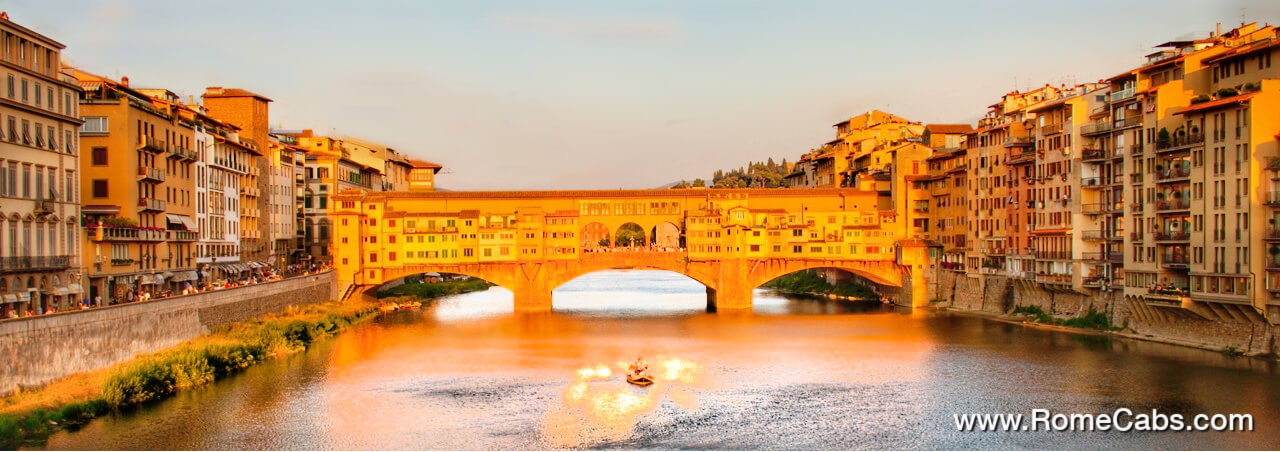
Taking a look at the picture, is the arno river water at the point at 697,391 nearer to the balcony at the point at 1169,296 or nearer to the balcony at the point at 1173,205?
the balcony at the point at 1169,296

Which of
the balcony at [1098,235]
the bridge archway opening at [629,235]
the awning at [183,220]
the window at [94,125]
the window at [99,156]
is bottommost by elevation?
the bridge archway opening at [629,235]

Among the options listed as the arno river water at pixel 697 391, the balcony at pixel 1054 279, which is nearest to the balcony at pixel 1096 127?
the balcony at pixel 1054 279

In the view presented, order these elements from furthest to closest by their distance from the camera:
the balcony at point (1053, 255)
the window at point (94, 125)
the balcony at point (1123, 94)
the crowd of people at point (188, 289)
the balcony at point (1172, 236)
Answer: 1. the balcony at point (1053, 255)
2. the balcony at point (1123, 94)
3. the window at point (94, 125)
4. the balcony at point (1172, 236)
5. the crowd of people at point (188, 289)

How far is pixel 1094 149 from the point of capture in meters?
46.9

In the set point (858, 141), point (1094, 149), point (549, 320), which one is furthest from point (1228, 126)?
point (858, 141)

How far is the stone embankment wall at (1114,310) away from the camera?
37344mm

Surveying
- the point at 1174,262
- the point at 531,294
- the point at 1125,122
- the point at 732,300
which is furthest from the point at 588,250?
the point at 1174,262

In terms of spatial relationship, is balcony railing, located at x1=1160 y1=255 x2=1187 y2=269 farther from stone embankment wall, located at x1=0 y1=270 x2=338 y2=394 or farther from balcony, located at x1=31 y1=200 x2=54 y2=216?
balcony, located at x1=31 y1=200 x2=54 y2=216

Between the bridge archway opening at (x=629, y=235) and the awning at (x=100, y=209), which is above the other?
the awning at (x=100, y=209)

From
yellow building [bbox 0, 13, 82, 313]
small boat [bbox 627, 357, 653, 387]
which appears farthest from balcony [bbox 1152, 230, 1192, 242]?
yellow building [bbox 0, 13, 82, 313]

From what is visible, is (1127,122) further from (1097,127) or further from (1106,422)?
(1106,422)

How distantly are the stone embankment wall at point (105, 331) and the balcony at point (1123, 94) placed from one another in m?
33.4

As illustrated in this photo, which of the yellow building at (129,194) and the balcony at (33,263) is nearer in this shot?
the balcony at (33,263)

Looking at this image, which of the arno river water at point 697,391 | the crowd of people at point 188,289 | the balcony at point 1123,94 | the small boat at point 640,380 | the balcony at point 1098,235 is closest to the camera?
the arno river water at point 697,391
